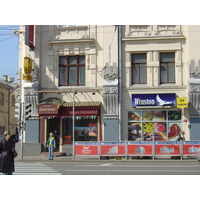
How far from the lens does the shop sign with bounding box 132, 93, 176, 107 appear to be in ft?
77.9

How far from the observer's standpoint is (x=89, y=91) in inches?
978

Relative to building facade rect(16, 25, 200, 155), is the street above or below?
below

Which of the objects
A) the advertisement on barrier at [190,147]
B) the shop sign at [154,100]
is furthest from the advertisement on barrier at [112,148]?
the shop sign at [154,100]

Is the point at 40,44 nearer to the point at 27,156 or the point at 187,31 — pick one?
the point at 27,156

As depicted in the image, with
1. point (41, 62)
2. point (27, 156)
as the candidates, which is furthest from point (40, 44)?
point (27, 156)

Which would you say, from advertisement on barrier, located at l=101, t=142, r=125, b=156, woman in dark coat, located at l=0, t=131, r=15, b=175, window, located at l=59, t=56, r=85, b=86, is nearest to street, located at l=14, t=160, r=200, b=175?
advertisement on barrier, located at l=101, t=142, r=125, b=156

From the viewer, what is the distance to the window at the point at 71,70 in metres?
25.4

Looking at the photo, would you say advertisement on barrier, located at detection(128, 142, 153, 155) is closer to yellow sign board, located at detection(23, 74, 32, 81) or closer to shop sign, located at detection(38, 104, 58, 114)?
shop sign, located at detection(38, 104, 58, 114)

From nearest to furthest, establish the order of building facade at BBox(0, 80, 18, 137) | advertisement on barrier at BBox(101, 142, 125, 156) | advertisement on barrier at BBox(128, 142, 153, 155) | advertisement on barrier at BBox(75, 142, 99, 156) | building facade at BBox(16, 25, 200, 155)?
advertisement on barrier at BBox(128, 142, 153, 155) < advertisement on barrier at BBox(101, 142, 125, 156) < advertisement on barrier at BBox(75, 142, 99, 156) < building facade at BBox(16, 25, 200, 155) < building facade at BBox(0, 80, 18, 137)

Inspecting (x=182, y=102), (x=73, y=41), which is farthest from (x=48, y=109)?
(x=182, y=102)

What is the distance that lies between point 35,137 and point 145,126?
26.0 feet

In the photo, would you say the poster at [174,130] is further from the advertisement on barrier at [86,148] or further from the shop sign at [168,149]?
the advertisement on barrier at [86,148]

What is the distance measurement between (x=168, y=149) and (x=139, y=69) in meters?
6.82

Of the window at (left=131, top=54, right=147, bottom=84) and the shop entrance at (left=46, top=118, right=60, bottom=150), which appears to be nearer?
the window at (left=131, top=54, right=147, bottom=84)
